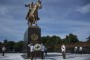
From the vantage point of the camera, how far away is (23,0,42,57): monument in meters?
26.2

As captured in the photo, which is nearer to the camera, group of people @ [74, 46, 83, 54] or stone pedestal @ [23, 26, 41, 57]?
stone pedestal @ [23, 26, 41, 57]

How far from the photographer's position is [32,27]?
87.4 ft

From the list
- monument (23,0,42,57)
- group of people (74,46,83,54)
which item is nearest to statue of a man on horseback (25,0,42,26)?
monument (23,0,42,57)

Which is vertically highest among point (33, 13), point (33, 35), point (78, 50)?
point (33, 13)

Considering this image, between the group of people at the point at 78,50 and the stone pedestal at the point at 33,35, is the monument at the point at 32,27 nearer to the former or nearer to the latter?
the stone pedestal at the point at 33,35

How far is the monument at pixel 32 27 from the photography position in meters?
26.2

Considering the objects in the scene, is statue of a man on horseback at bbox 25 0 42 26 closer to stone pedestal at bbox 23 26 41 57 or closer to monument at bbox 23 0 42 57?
monument at bbox 23 0 42 57

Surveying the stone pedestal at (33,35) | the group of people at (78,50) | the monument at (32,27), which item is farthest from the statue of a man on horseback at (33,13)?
the group of people at (78,50)

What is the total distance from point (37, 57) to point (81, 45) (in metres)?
19.7

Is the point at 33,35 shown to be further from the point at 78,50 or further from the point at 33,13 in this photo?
the point at 78,50

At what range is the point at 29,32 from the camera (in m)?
26.3

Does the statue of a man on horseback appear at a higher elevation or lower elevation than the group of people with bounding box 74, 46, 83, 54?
higher

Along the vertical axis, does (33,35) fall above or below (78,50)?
above

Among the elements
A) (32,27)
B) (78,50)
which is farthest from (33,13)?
(78,50)
